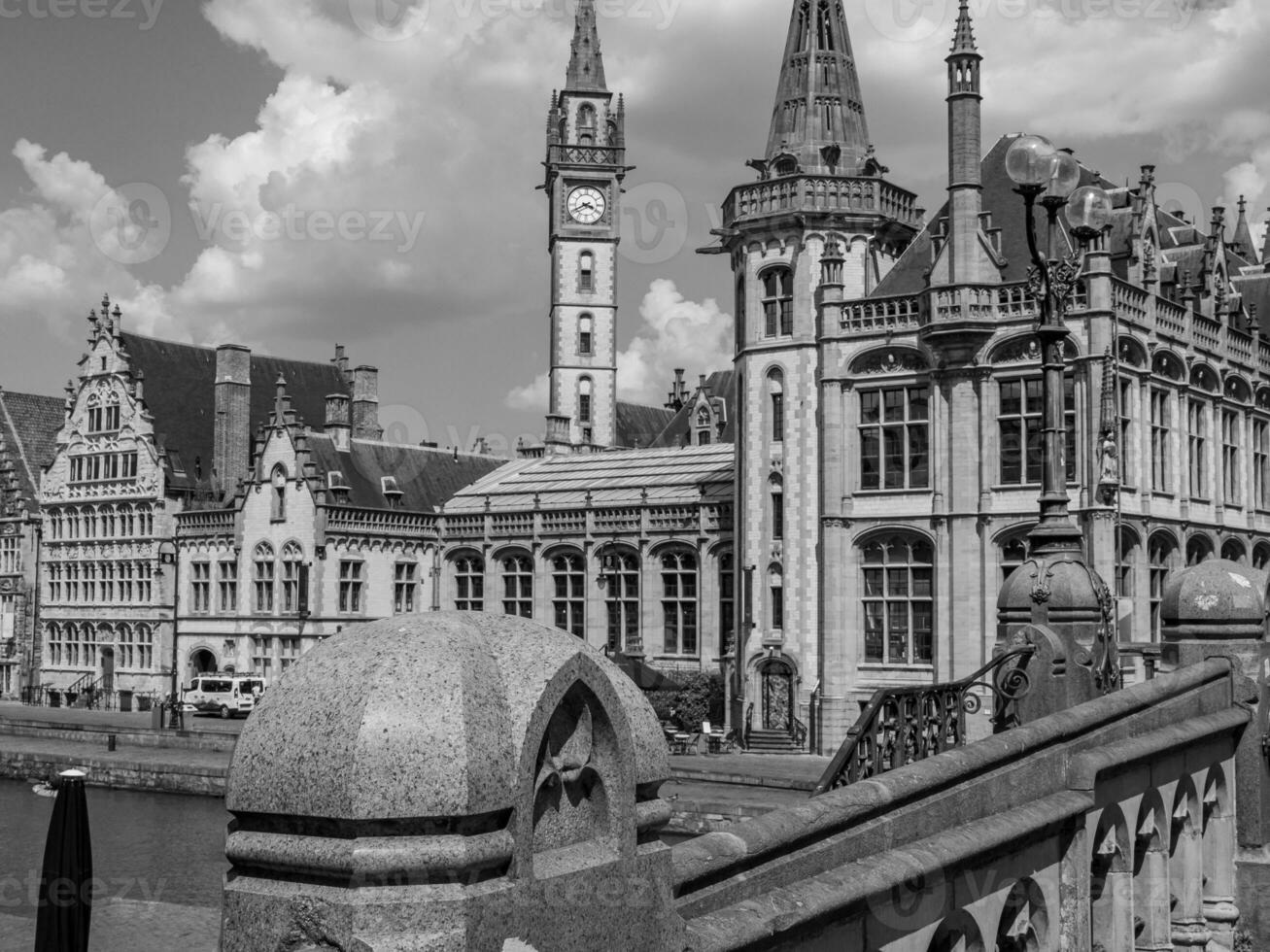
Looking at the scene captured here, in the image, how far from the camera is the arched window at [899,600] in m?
35.2

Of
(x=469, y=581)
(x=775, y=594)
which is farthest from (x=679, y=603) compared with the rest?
(x=469, y=581)

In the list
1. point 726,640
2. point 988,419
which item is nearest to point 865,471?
point 988,419

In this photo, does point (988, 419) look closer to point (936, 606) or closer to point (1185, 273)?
point (936, 606)

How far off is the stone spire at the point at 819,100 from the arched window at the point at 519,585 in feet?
56.5

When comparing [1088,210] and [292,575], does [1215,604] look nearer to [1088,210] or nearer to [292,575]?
[1088,210]

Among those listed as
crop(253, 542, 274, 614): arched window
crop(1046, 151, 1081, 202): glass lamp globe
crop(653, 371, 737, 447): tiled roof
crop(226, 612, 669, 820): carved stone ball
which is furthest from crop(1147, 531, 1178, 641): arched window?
crop(226, 612, 669, 820): carved stone ball

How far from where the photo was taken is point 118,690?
185 feet

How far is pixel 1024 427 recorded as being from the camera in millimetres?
33719

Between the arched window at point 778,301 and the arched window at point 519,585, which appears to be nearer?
the arched window at point 778,301

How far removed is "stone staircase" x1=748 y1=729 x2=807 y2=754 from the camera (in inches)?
1463

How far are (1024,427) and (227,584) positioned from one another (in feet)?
104

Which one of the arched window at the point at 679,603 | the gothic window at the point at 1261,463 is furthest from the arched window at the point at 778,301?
the gothic window at the point at 1261,463

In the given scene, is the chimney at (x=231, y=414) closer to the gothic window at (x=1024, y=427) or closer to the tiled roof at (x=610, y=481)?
the tiled roof at (x=610, y=481)

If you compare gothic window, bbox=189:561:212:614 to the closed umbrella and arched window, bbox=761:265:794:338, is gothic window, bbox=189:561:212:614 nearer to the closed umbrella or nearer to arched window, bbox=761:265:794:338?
arched window, bbox=761:265:794:338
